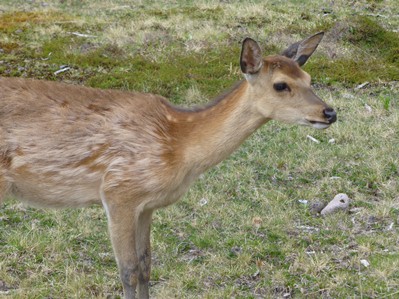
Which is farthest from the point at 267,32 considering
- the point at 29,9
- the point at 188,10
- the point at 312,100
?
the point at 312,100

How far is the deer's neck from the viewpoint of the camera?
6.40 m

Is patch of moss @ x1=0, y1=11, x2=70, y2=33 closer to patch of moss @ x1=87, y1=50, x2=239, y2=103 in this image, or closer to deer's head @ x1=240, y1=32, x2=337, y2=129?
patch of moss @ x1=87, y1=50, x2=239, y2=103

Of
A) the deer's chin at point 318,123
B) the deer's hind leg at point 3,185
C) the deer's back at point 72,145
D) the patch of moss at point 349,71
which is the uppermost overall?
the deer's chin at point 318,123

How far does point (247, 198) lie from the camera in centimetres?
925

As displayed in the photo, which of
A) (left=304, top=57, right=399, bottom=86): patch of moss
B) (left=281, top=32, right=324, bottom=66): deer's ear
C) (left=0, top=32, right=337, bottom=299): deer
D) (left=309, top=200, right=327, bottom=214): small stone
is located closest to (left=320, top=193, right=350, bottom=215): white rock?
(left=309, top=200, right=327, bottom=214): small stone

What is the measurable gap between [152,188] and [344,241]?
2.78 metres

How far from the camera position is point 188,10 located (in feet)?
71.0

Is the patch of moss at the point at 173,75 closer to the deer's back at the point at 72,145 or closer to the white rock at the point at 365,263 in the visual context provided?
the white rock at the point at 365,263

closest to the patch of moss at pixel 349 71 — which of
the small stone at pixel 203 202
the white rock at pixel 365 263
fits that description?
the small stone at pixel 203 202

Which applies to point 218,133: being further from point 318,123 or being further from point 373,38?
point 373,38

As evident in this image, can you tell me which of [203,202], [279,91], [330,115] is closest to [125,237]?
[279,91]

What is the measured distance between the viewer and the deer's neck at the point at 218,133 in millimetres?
6402

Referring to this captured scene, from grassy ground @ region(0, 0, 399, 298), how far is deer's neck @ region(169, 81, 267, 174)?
57.2 inches

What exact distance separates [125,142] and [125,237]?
856 millimetres
